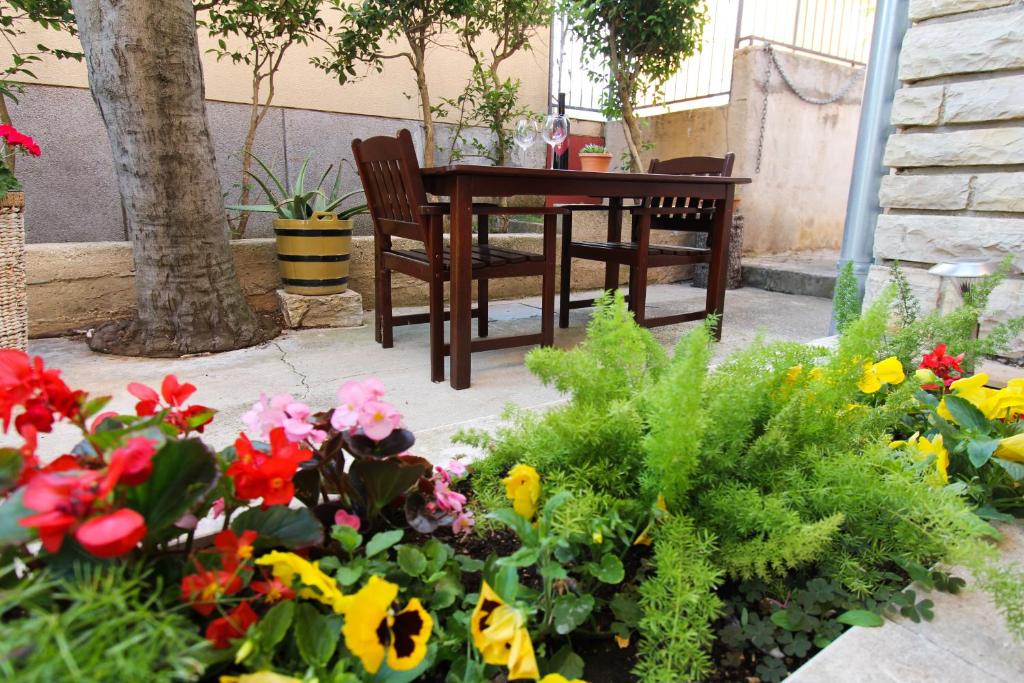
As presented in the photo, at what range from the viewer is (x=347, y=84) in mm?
5215

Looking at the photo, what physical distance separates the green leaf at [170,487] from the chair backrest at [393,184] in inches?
75.9

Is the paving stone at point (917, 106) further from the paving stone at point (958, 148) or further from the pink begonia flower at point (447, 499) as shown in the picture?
the pink begonia flower at point (447, 499)

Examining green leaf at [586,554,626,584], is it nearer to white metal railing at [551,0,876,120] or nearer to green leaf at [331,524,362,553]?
green leaf at [331,524,362,553]

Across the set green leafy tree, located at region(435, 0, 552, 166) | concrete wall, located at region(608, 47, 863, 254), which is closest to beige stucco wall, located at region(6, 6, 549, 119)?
green leafy tree, located at region(435, 0, 552, 166)

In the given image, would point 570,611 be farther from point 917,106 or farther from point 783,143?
point 783,143

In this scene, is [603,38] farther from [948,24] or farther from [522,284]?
[948,24]

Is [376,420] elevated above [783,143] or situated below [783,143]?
below

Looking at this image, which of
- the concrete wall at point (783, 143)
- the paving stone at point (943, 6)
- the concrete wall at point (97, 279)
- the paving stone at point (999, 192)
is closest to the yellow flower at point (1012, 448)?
the paving stone at point (999, 192)

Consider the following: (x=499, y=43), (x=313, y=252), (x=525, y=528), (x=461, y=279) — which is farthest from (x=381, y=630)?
(x=499, y=43)

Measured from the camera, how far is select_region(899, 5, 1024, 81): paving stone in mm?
1890

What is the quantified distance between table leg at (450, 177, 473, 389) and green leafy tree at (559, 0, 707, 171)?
3017 millimetres

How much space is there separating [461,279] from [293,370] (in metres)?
0.89

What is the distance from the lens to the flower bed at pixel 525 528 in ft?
1.52

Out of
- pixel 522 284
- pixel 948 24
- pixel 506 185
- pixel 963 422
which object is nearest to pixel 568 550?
pixel 963 422
